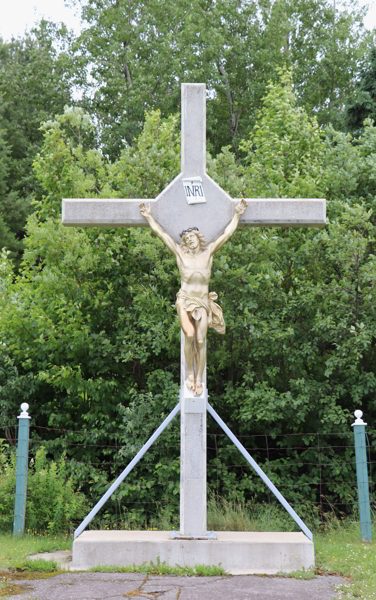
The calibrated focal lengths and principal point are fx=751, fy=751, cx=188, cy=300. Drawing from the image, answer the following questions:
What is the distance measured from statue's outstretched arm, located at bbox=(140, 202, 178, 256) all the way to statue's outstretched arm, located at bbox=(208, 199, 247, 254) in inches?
14.2

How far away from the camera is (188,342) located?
7016mm

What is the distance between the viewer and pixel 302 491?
9992 mm

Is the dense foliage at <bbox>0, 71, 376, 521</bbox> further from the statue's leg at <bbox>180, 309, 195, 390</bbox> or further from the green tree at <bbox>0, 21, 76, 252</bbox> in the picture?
the green tree at <bbox>0, 21, 76, 252</bbox>

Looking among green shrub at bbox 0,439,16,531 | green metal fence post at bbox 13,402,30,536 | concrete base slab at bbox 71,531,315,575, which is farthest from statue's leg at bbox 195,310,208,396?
green shrub at bbox 0,439,16,531

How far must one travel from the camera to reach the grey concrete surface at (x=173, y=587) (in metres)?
5.55

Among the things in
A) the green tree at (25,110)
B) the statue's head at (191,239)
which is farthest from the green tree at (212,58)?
the statue's head at (191,239)

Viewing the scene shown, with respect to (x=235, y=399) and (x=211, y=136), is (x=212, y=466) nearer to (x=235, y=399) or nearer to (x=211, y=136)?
(x=235, y=399)

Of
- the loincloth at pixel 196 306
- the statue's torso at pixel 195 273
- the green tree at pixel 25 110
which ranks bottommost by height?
the loincloth at pixel 196 306

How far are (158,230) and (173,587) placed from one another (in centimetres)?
328

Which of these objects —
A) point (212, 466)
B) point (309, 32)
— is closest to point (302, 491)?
point (212, 466)

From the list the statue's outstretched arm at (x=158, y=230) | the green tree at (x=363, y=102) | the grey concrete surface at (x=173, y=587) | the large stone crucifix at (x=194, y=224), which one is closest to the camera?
the grey concrete surface at (x=173, y=587)

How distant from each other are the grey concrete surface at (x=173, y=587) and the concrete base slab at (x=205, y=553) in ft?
0.86

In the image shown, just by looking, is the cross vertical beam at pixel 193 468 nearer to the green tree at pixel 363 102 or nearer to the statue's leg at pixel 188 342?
the statue's leg at pixel 188 342

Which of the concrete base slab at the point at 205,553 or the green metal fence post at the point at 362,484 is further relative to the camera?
the green metal fence post at the point at 362,484
